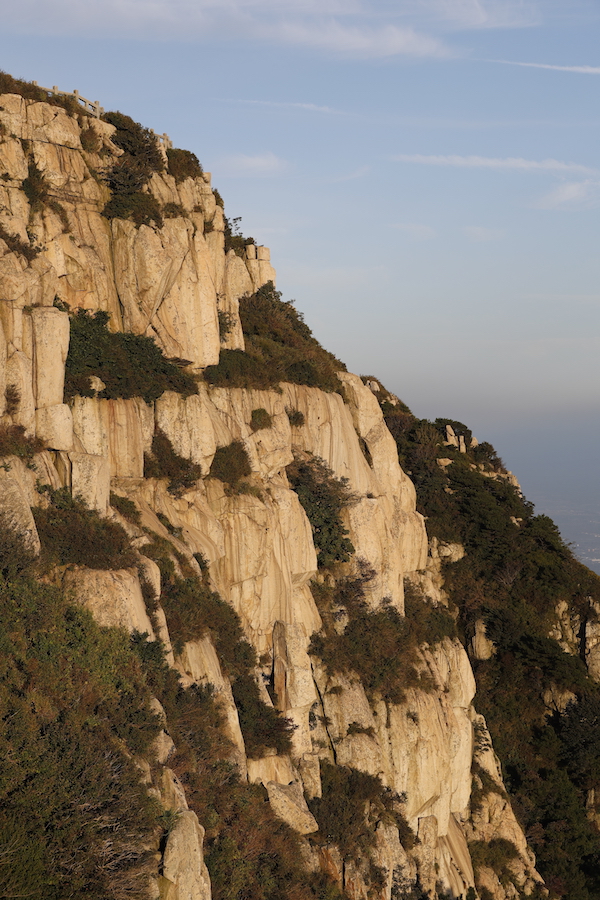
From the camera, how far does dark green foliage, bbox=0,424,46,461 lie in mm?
29688

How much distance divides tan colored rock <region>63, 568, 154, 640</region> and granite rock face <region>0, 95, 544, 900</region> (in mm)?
70

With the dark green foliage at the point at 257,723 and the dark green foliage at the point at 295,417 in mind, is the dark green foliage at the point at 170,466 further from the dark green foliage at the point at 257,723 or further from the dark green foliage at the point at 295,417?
the dark green foliage at the point at 295,417

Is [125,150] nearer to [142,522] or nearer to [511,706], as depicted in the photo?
[142,522]

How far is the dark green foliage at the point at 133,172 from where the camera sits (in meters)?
42.0

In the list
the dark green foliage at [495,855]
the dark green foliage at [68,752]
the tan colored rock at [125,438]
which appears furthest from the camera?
the dark green foliage at [495,855]

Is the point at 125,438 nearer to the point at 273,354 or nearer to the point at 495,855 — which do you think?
the point at 273,354

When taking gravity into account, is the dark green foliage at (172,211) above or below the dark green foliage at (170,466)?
above

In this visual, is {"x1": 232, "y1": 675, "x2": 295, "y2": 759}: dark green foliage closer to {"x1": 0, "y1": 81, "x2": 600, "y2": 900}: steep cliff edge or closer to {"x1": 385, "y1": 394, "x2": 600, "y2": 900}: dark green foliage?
{"x1": 0, "y1": 81, "x2": 600, "y2": 900}: steep cliff edge

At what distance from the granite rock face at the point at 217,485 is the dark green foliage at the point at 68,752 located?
1.64m

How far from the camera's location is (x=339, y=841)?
3800 cm

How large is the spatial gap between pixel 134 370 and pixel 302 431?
1427 centimetres

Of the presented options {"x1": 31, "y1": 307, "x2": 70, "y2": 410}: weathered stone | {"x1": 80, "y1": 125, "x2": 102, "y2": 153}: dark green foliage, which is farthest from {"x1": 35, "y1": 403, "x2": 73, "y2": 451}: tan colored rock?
{"x1": 80, "y1": 125, "x2": 102, "y2": 153}: dark green foliage

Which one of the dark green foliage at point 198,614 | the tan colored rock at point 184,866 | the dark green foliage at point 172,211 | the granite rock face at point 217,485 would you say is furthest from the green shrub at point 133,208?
the tan colored rock at point 184,866

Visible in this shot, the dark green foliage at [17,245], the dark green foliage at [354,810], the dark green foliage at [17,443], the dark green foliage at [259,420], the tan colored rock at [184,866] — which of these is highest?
the dark green foliage at [17,245]
